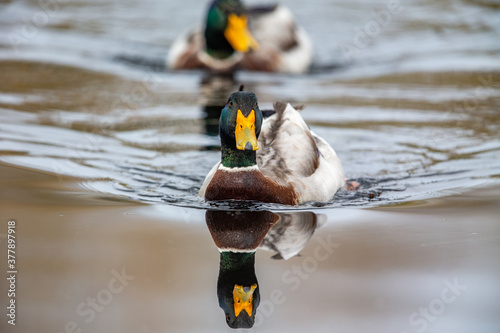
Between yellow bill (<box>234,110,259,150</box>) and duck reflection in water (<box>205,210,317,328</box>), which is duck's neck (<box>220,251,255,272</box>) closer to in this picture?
duck reflection in water (<box>205,210,317,328</box>)

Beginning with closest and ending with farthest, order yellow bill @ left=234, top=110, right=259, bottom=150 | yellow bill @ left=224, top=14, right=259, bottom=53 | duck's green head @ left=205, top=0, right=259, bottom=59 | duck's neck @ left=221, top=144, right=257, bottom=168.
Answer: yellow bill @ left=234, top=110, right=259, bottom=150, duck's neck @ left=221, top=144, right=257, bottom=168, duck's green head @ left=205, top=0, right=259, bottom=59, yellow bill @ left=224, top=14, right=259, bottom=53

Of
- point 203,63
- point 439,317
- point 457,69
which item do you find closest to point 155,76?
point 203,63

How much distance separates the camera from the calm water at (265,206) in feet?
17.0

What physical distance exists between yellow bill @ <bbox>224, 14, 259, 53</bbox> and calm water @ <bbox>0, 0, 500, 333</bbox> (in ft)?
1.55

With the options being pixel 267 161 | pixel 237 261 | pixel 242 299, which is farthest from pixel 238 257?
pixel 267 161

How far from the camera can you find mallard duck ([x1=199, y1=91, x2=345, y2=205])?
654cm

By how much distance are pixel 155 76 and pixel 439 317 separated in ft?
29.3

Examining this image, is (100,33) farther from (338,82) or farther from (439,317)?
(439,317)

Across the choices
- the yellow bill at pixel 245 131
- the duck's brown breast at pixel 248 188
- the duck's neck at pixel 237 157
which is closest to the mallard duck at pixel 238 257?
the duck's brown breast at pixel 248 188

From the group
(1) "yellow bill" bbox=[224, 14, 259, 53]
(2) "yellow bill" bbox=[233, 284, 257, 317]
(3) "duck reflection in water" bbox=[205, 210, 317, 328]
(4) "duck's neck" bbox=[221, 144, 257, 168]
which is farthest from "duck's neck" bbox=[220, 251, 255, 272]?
(1) "yellow bill" bbox=[224, 14, 259, 53]

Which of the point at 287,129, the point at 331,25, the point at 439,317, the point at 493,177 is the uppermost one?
the point at 439,317

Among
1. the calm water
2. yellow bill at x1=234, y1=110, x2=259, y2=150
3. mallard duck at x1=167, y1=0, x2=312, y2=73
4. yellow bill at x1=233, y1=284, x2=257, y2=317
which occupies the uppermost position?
yellow bill at x1=234, y1=110, x2=259, y2=150

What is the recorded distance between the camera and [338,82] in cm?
1282

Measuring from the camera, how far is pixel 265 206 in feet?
22.6
